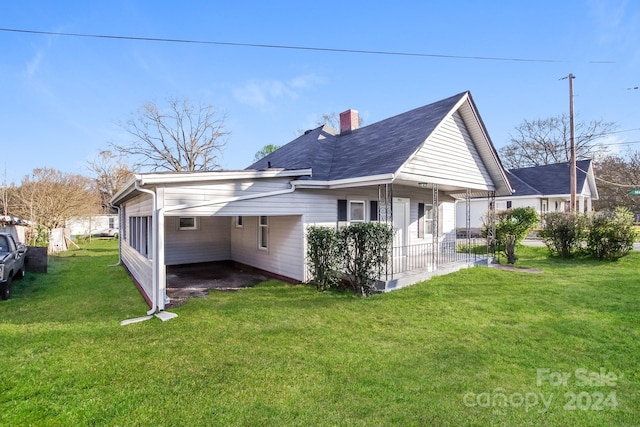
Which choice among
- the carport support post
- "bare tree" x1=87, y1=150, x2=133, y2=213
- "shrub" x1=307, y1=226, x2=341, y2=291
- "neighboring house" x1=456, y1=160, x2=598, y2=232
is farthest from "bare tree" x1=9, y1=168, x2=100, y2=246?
"neighboring house" x1=456, y1=160, x2=598, y2=232

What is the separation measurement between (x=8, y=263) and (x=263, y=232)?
21.6 ft

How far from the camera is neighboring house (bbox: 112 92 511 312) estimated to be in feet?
23.9

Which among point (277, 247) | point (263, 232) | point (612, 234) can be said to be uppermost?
point (263, 232)

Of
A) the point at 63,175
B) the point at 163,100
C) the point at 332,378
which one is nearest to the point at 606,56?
the point at 332,378

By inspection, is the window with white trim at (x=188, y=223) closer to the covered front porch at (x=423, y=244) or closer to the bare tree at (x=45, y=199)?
the covered front porch at (x=423, y=244)

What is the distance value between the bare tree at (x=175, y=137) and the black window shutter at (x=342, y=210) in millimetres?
25594

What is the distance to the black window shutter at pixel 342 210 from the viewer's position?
9773 mm

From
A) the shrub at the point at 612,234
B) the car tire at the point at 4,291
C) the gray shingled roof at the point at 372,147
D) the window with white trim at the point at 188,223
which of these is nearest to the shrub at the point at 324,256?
the gray shingled roof at the point at 372,147

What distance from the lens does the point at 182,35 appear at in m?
9.05

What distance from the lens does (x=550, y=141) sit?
37.9 m

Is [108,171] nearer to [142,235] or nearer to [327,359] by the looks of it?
[142,235]

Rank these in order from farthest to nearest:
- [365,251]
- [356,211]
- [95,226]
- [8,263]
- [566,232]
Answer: [95,226]
[566,232]
[356,211]
[8,263]
[365,251]

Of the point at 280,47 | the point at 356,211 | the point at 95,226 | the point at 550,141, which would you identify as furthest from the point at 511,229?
the point at 95,226

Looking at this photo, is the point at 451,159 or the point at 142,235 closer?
the point at 142,235
